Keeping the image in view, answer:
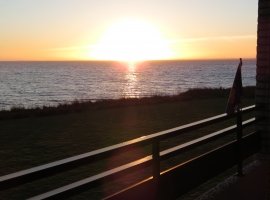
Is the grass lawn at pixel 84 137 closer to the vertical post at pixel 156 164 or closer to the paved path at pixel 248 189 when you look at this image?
the paved path at pixel 248 189

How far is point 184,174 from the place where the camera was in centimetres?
521

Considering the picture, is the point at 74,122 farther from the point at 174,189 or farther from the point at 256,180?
the point at 174,189

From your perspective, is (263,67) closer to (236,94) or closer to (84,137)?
(236,94)

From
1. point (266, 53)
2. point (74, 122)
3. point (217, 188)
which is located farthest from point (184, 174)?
point (74, 122)

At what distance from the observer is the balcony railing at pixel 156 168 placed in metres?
3.11

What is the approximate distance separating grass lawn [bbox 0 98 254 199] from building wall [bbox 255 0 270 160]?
1.74 meters

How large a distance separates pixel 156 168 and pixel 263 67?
428cm

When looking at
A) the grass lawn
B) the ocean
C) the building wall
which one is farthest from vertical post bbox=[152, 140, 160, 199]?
the ocean

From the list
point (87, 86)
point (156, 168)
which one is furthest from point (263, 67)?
point (87, 86)

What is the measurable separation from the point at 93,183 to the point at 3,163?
227 inches

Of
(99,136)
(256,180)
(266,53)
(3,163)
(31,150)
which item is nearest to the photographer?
(256,180)

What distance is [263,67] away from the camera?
791 cm

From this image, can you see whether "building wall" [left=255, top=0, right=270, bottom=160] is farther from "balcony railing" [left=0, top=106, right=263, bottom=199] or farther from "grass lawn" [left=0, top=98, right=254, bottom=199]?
"grass lawn" [left=0, top=98, right=254, bottom=199]

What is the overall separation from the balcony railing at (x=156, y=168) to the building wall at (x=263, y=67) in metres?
0.55
